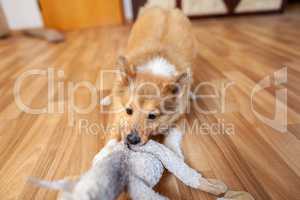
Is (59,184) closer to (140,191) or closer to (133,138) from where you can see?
(140,191)

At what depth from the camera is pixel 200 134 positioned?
1.30 m

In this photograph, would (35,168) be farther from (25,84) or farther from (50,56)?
(50,56)

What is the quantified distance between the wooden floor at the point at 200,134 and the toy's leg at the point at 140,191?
0.19 m

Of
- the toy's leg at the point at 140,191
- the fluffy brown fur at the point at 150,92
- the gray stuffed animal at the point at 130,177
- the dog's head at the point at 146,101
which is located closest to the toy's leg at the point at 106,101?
the fluffy brown fur at the point at 150,92

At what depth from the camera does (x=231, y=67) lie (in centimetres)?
219

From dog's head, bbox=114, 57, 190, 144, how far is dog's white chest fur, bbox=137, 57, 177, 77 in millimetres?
61

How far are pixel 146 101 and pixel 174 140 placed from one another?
0.26 metres

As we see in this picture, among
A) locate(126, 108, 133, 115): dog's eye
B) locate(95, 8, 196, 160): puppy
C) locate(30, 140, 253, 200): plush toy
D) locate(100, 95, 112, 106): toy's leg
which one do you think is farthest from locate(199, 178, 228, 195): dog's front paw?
locate(100, 95, 112, 106): toy's leg

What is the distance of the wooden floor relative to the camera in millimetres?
991

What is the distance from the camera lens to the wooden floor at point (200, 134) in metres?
0.99

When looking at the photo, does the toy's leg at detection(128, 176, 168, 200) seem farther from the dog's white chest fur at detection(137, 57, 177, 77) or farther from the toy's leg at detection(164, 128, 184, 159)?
the dog's white chest fur at detection(137, 57, 177, 77)

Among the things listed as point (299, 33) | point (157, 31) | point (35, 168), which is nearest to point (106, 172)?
point (35, 168)

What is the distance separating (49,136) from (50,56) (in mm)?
1657

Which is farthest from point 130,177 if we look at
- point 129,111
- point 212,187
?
point 129,111
